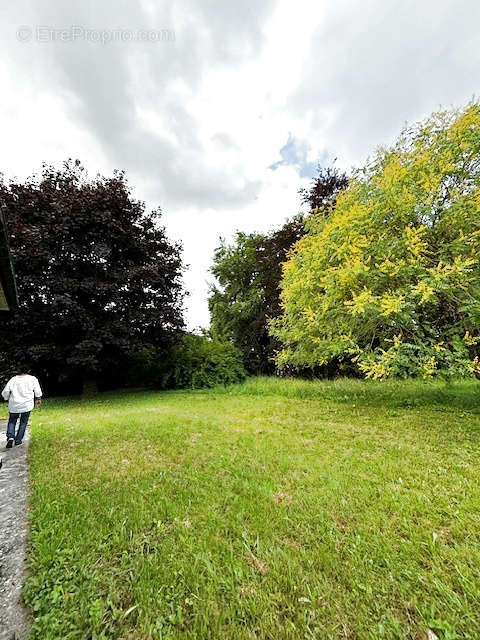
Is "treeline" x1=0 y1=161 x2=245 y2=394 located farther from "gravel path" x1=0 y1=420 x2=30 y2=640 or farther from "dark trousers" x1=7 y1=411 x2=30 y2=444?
"gravel path" x1=0 y1=420 x2=30 y2=640

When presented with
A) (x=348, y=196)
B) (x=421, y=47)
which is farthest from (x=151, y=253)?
(x=421, y=47)

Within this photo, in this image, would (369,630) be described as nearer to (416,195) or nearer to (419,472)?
(419,472)

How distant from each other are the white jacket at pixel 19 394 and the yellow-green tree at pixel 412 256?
6713mm

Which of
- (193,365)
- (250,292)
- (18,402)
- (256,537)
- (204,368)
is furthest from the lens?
(250,292)

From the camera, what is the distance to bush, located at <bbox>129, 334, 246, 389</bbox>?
42.9ft

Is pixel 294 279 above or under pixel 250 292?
under

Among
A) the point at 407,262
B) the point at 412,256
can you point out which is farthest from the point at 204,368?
the point at 412,256

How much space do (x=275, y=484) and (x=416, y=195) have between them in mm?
6935

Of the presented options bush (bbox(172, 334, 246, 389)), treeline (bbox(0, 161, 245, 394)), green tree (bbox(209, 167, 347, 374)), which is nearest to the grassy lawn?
treeline (bbox(0, 161, 245, 394))

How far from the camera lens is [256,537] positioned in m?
2.31

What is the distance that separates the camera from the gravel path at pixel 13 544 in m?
1.61

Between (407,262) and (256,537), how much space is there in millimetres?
6314

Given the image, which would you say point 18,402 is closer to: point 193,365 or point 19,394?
point 19,394

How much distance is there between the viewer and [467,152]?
613 cm
